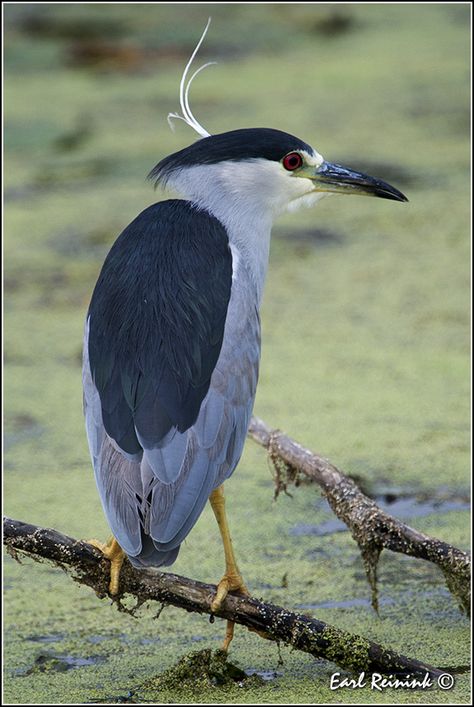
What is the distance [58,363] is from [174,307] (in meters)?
1.83

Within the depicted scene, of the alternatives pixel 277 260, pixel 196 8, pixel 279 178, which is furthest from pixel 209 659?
pixel 196 8

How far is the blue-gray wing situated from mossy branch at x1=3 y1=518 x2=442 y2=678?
0.45 ft

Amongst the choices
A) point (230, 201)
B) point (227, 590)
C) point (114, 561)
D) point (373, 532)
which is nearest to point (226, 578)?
point (227, 590)

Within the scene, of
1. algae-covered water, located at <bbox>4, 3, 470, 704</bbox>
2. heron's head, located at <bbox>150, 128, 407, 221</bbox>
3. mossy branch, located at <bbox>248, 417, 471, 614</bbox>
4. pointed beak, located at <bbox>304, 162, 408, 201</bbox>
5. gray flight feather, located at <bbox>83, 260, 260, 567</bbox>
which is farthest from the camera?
pointed beak, located at <bbox>304, 162, 408, 201</bbox>

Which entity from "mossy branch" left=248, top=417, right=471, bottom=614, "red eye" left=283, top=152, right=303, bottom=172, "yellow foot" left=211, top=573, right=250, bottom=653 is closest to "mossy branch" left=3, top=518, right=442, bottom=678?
"yellow foot" left=211, top=573, right=250, bottom=653

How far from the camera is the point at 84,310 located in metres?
4.60

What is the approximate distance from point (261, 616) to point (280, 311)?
91.8 inches

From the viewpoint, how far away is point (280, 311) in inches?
177

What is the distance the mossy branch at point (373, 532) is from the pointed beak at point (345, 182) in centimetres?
64

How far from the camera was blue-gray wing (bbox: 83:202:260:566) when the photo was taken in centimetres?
221

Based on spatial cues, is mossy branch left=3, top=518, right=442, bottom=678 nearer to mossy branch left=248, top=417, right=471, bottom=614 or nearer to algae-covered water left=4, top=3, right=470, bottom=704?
algae-covered water left=4, top=3, right=470, bottom=704

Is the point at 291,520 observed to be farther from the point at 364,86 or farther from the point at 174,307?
the point at 364,86

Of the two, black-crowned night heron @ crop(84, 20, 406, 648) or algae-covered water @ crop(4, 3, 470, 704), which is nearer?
black-crowned night heron @ crop(84, 20, 406, 648)

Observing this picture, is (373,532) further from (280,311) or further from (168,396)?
(280,311)
